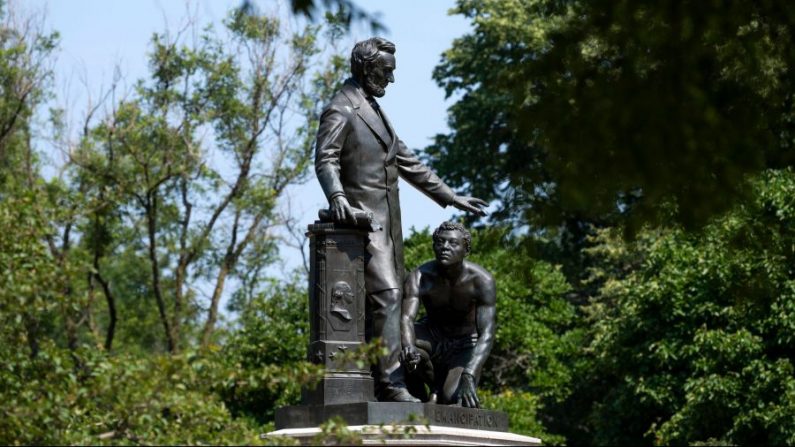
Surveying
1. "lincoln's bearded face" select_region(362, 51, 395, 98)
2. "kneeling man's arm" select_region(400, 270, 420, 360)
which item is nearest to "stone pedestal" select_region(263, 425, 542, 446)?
"kneeling man's arm" select_region(400, 270, 420, 360)

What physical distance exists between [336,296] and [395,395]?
773 millimetres

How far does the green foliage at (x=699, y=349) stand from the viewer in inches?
995

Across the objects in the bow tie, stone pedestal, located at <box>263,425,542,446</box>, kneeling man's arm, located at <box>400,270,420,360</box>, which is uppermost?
the bow tie

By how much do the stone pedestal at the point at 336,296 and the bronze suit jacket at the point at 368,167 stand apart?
A: 22 cm

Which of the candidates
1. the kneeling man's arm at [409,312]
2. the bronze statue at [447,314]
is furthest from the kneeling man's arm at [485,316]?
the kneeling man's arm at [409,312]

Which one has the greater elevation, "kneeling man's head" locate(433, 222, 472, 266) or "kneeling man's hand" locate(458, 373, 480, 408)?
"kneeling man's head" locate(433, 222, 472, 266)

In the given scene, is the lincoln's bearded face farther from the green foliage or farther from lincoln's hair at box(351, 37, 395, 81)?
the green foliage

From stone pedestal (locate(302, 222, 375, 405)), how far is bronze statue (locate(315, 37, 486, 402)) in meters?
0.15

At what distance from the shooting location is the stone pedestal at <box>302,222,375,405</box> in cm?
1132

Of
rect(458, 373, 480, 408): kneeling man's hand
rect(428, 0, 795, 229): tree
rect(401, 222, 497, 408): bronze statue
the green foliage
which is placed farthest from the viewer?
the green foliage

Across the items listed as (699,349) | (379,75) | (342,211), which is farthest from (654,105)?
(699,349)

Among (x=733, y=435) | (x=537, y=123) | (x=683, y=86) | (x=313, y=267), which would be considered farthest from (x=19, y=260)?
(x=733, y=435)

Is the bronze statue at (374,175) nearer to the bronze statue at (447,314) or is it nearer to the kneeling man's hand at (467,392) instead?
the bronze statue at (447,314)

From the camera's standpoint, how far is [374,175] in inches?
473
